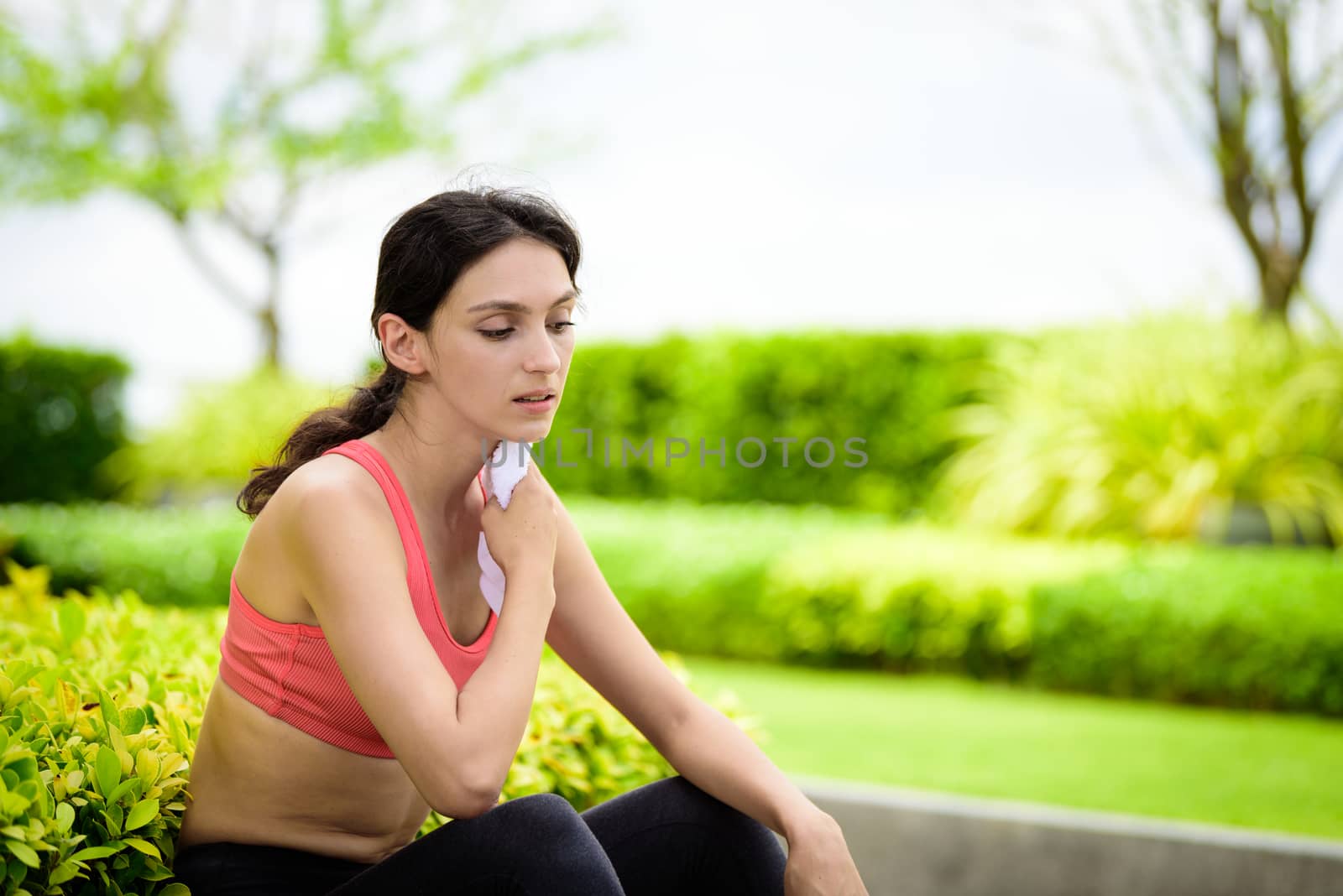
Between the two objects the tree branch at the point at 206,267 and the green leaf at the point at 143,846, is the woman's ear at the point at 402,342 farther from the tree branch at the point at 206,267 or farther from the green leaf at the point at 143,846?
the tree branch at the point at 206,267

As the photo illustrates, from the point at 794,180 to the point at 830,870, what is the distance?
1452 centimetres

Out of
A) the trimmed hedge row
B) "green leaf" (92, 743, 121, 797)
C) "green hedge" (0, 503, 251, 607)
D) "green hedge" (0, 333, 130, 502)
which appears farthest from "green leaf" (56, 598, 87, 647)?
"green hedge" (0, 333, 130, 502)

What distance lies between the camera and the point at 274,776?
1765mm

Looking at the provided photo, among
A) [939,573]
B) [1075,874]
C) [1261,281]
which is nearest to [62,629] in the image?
[1075,874]

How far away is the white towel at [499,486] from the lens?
197cm

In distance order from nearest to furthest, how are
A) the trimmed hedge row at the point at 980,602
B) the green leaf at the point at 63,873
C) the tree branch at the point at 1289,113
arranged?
the green leaf at the point at 63,873 < the trimmed hedge row at the point at 980,602 < the tree branch at the point at 1289,113

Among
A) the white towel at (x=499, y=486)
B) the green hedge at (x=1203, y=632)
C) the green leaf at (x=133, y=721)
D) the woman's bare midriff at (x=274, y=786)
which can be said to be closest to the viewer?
the woman's bare midriff at (x=274, y=786)

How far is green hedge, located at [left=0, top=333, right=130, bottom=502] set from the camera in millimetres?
11992

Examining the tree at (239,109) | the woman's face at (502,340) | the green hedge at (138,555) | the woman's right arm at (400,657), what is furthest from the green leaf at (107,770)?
the tree at (239,109)

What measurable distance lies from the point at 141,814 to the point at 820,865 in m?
1.02

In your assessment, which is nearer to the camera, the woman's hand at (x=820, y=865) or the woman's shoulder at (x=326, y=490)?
the woman's shoulder at (x=326, y=490)

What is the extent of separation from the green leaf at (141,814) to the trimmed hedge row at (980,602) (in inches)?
202

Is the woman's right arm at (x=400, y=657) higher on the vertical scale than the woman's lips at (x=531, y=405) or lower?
lower

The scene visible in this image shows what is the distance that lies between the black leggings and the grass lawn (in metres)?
1.09
